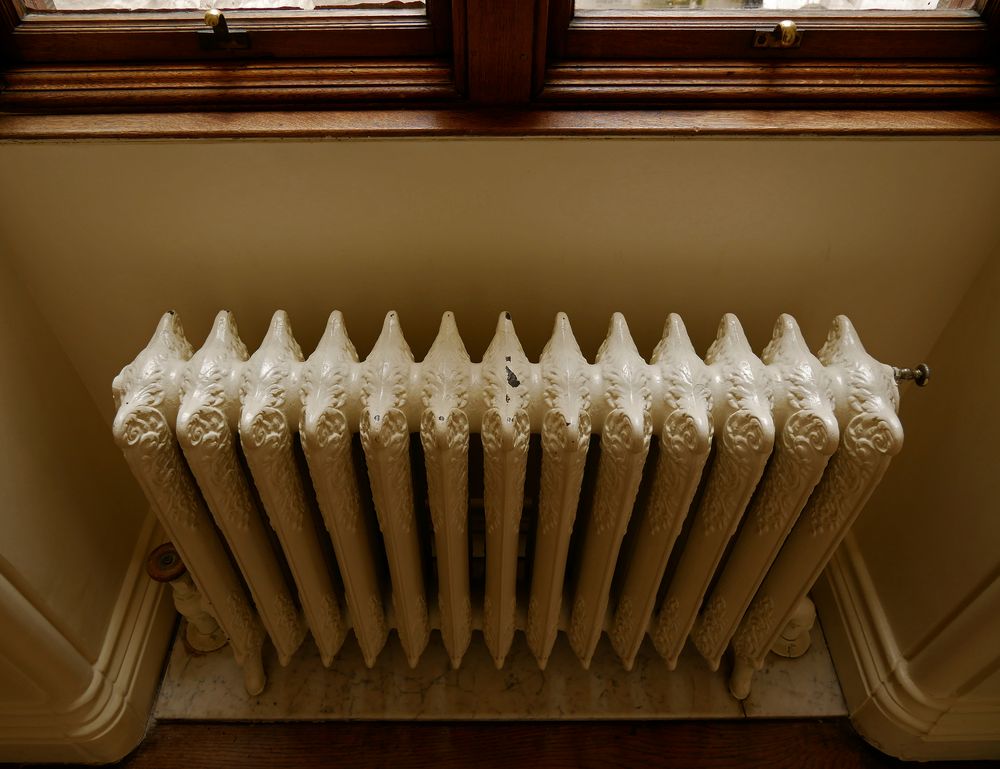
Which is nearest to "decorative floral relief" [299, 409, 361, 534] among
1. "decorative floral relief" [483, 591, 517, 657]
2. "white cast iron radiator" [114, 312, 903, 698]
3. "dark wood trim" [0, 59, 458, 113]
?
"white cast iron radiator" [114, 312, 903, 698]

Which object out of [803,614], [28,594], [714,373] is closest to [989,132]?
[714,373]

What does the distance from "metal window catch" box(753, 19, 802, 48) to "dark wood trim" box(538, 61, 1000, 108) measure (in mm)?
22

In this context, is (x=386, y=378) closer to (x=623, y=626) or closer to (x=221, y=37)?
(x=221, y=37)

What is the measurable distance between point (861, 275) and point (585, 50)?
49cm

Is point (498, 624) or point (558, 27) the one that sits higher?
point (558, 27)

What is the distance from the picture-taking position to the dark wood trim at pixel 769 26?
80cm

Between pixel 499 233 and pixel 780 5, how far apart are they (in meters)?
0.43

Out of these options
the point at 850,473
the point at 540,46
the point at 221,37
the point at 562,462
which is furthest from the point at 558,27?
the point at 850,473

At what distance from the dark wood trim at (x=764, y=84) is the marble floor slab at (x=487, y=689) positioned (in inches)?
36.9

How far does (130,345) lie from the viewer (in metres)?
1.01

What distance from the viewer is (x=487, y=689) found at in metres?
1.21

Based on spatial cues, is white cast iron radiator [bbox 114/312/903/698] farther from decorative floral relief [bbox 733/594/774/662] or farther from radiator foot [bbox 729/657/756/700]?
radiator foot [bbox 729/657/756/700]

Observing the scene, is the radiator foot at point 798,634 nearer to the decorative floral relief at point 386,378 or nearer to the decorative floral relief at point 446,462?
the decorative floral relief at point 446,462

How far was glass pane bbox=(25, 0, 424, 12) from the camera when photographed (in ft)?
2.65
